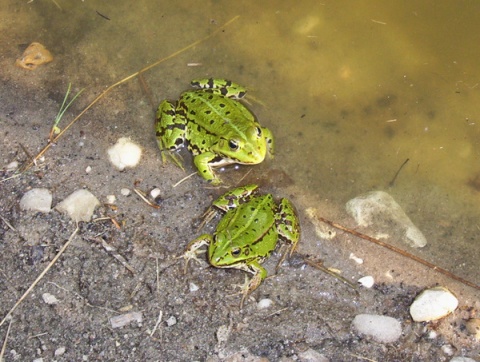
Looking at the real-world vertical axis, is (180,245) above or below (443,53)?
below

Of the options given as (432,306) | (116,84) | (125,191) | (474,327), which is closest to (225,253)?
(125,191)

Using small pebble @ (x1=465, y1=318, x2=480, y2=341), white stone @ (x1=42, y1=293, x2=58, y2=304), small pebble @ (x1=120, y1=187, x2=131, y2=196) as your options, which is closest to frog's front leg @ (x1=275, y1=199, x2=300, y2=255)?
small pebble @ (x1=120, y1=187, x2=131, y2=196)

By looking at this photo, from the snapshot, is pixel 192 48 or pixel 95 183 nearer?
pixel 95 183

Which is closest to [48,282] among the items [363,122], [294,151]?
[294,151]

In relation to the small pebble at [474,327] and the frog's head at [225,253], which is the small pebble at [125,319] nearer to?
the frog's head at [225,253]

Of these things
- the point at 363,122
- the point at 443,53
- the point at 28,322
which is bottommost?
the point at 28,322

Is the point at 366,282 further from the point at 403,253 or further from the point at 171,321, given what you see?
the point at 171,321

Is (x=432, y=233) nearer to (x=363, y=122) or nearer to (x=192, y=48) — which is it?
(x=363, y=122)
